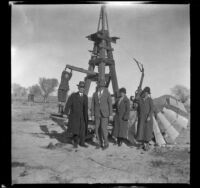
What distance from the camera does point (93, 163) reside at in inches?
248

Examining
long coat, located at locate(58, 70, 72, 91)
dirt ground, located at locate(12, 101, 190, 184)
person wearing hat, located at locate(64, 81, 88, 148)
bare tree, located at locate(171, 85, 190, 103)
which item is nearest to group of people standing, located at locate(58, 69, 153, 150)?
person wearing hat, located at locate(64, 81, 88, 148)

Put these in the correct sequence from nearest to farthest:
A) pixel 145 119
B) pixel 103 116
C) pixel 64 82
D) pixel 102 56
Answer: pixel 103 116 → pixel 145 119 → pixel 64 82 → pixel 102 56

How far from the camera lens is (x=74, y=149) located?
712 cm

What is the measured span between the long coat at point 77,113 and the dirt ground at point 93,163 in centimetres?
56

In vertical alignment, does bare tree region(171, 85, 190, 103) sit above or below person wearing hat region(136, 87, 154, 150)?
above

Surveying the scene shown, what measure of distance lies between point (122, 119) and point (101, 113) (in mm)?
717

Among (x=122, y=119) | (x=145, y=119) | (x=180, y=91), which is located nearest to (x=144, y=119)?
(x=145, y=119)

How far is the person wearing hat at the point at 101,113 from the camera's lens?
24.0 ft

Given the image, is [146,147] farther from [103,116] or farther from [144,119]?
[103,116]

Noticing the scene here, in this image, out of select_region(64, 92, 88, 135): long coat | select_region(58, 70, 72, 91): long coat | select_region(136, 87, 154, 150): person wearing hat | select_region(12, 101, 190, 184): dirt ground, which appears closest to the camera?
select_region(12, 101, 190, 184): dirt ground

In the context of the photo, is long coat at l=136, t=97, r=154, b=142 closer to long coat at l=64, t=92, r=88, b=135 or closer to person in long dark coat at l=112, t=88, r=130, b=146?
person in long dark coat at l=112, t=88, r=130, b=146

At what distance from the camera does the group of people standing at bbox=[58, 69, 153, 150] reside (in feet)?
24.0
